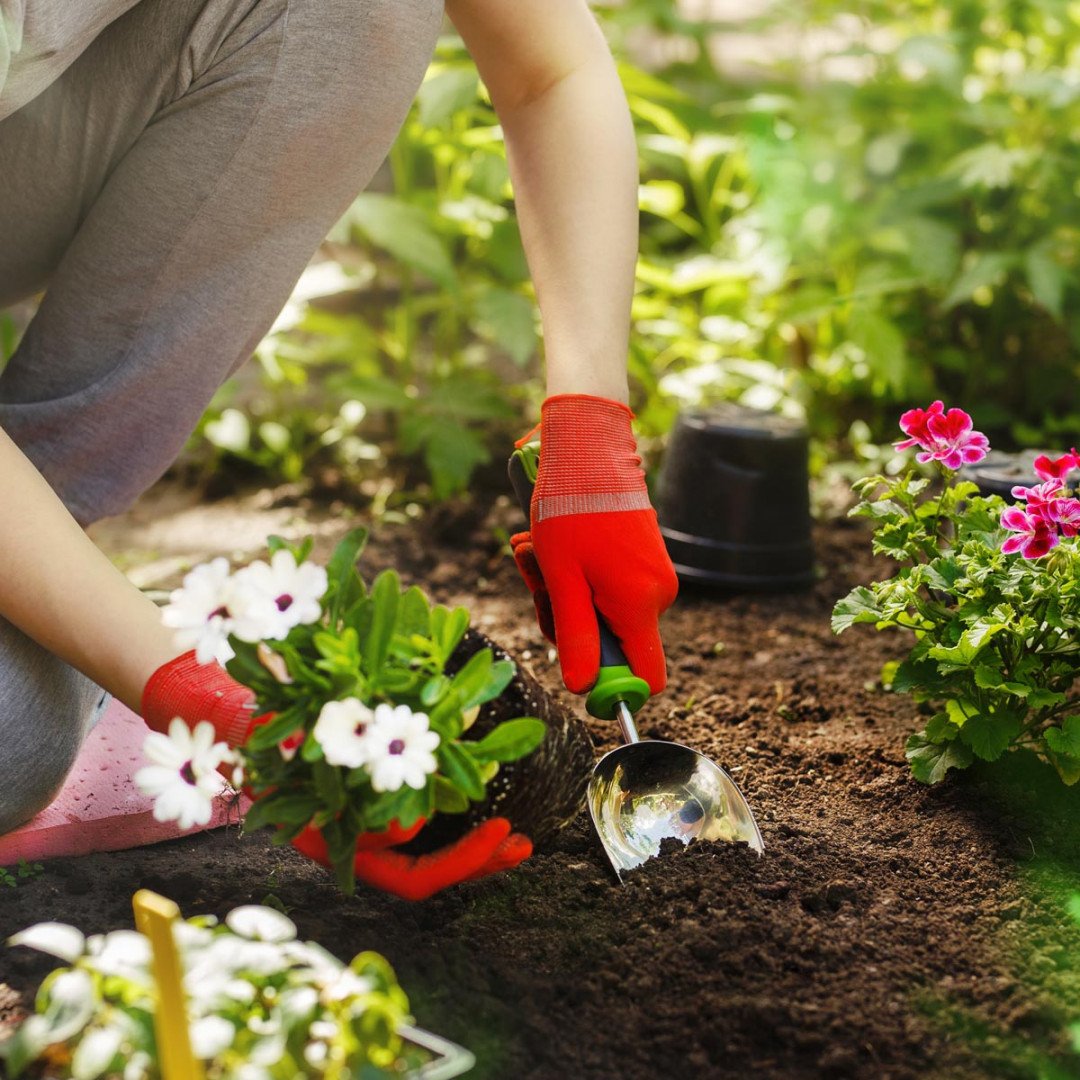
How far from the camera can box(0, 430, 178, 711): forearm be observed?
3.50ft

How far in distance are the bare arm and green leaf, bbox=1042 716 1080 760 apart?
0.60 meters

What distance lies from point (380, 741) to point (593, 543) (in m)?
0.52

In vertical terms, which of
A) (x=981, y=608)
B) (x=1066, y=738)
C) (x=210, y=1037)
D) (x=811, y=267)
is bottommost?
(x=811, y=267)

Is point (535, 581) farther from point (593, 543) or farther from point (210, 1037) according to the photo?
point (210, 1037)

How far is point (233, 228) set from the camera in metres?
1.45

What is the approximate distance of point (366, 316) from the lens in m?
3.03

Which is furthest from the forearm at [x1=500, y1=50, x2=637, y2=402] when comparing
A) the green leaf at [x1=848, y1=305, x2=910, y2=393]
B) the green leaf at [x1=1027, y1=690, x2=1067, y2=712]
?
the green leaf at [x1=848, y1=305, x2=910, y2=393]

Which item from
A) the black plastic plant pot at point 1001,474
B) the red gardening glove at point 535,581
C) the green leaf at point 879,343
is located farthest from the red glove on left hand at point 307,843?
the green leaf at point 879,343

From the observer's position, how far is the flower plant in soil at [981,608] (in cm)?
A: 121

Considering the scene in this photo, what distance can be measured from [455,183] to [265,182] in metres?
1.25

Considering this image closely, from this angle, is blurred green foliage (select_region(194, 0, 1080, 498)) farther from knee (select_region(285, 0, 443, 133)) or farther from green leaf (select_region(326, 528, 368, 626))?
green leaf (select_region(326, 528, 368, 626))

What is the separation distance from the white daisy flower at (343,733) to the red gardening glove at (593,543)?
46 cm

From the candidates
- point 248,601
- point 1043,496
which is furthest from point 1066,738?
point 248,601

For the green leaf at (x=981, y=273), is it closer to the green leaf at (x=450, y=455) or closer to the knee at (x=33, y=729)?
the green leaf at (x=450, y=455)
